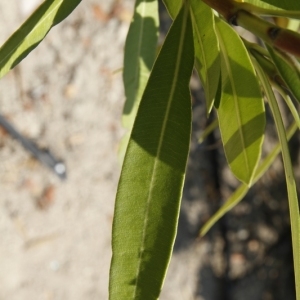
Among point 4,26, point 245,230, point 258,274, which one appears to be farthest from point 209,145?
point 4,26

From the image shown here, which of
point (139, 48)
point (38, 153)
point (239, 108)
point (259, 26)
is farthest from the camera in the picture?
point (38, 153)

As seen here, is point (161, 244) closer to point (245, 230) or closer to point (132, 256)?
point (132, 256)

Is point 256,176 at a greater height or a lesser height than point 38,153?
greater

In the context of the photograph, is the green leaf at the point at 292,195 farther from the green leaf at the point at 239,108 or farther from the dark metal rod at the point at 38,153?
the dark metal rod at the point at 38,153

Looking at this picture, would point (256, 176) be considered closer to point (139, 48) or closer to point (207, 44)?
point (139, 48)

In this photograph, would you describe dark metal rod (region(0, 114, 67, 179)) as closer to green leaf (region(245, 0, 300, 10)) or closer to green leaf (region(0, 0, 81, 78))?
green leaf (region(0, 0, 81, 78))

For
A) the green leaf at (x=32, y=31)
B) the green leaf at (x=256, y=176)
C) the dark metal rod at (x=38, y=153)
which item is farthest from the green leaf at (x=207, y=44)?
the dark metal rod at (x=38, y=153)

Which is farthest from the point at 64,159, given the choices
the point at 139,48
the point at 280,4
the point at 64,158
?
the point at 280,4
